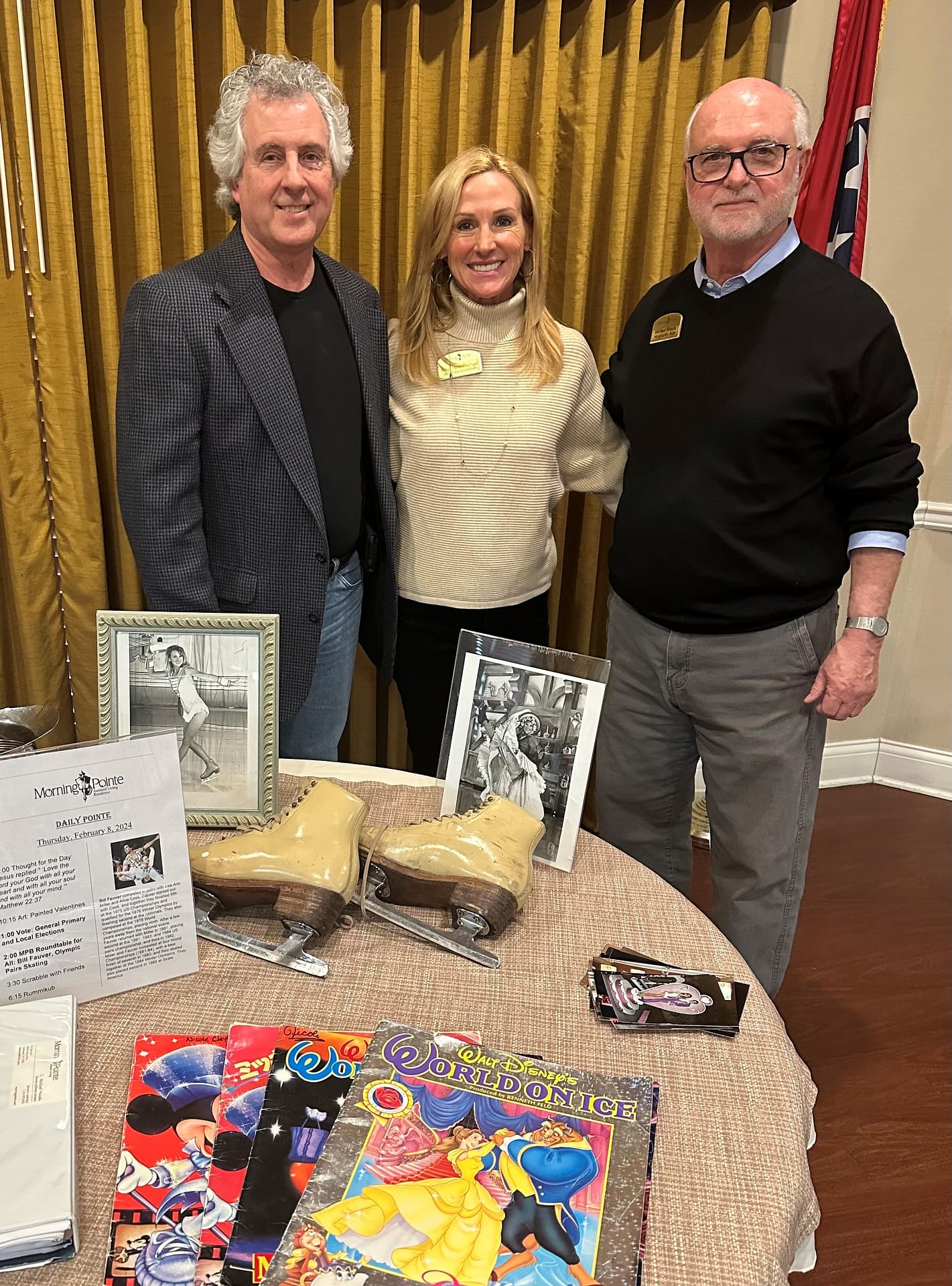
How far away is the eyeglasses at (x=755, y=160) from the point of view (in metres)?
1.53

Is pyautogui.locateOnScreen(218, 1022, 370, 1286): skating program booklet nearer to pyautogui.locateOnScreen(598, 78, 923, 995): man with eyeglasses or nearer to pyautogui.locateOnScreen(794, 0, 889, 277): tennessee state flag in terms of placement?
pyautogui.locateOnScreen(598, 78, 923, 995): man with eyeglasses

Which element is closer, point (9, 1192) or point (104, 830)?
point (9, 1192)

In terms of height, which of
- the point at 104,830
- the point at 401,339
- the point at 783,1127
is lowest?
the point at 783,1127

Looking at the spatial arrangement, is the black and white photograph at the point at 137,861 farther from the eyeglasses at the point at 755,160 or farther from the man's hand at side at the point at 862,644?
the eyeglasses at the point at 755,160

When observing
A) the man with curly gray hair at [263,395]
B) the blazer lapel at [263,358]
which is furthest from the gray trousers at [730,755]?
the blazer lapel at [263,358]

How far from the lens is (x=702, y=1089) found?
91 centimetres

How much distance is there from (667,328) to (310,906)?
122cm

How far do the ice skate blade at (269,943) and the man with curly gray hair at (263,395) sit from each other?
2.13ft

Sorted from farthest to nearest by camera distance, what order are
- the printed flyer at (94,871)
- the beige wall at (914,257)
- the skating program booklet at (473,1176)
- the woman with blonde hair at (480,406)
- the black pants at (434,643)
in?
the beige wall at (914,257) → the black pants at (434,643) → the woman with blonde hair at (480,406) → the printed flyer at (94,871) → the skating program booklet at (473,1176)

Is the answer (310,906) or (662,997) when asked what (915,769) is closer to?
(662,997)

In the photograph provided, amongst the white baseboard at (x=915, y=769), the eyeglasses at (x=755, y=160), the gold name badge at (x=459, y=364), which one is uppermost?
the eyeglasses at (x=755, y=160)

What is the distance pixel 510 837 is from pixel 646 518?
749 millimetres

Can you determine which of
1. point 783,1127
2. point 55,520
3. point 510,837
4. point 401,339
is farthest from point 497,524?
point 783,1127

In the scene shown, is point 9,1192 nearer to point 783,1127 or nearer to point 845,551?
point 783,1127
